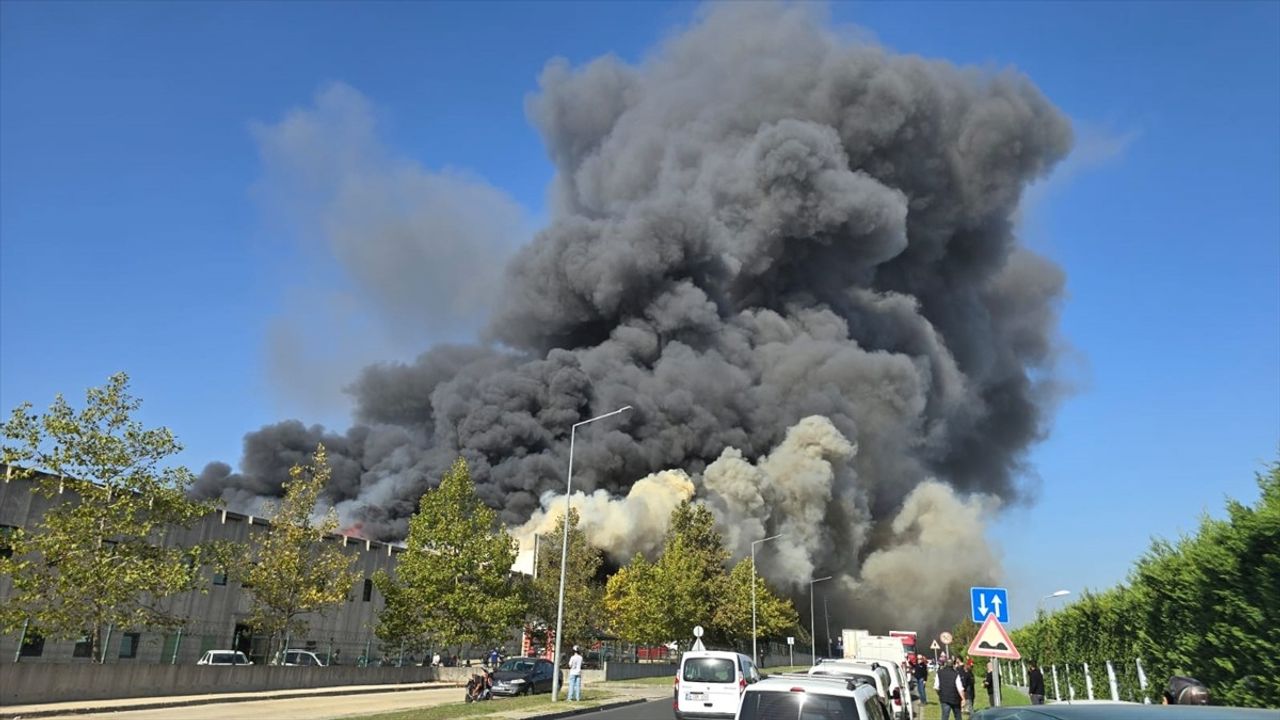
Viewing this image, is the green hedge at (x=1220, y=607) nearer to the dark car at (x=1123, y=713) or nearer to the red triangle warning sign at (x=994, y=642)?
the red triangle warning sign at (x=994, y=642)

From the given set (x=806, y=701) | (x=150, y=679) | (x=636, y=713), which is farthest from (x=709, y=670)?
(x=150, y=679)

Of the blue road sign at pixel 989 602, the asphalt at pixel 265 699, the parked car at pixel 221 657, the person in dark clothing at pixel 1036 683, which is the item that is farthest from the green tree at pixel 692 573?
the blue road sign at pixel 989 602

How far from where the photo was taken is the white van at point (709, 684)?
16250mm

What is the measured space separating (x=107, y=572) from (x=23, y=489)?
10.8 meters

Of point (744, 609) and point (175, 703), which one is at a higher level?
point (744, 609)

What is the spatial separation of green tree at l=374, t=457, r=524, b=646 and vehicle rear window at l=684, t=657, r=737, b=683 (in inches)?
622

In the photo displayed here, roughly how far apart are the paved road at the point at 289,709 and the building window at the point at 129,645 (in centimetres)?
865

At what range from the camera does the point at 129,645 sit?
2836cm

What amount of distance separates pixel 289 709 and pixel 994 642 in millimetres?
16837

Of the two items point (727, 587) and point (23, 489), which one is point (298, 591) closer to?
point (23, 489)

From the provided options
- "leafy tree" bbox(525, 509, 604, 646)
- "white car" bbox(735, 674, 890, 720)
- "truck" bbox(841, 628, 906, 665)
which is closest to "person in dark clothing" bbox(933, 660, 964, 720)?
"white car" bbox(735, 674, 890, 720)

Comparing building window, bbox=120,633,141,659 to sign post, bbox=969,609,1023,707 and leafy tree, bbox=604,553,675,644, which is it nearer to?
leafy tree, bbox=604,553,675,644

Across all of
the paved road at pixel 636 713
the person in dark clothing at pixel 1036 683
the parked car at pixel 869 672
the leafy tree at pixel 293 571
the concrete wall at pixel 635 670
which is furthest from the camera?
the concrete wall at pixel 635 670

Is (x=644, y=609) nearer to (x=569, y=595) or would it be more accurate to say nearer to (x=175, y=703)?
(x=569, y=595)
